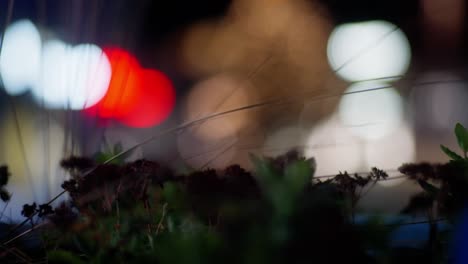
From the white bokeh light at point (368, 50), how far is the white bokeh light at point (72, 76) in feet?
2.50

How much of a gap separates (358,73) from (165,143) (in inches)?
24.8

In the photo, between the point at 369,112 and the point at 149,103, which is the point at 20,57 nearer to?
the point at 149,103

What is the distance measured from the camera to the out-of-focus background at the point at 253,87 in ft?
5.99

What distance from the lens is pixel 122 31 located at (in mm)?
2074

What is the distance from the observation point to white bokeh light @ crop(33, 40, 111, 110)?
1.96 m

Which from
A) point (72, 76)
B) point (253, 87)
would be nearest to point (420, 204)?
point (253, 87)

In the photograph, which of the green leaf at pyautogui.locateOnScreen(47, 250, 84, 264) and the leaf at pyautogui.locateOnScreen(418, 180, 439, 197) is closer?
the green leaf at pyautogui.locateOnScreen(47, 250, 84, 264)

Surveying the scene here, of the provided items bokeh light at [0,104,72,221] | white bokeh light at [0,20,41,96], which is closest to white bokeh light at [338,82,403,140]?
bokeh light at [0,104,72,221]

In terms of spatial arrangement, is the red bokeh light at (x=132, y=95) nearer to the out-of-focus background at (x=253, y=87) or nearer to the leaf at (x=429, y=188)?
the out-of-focus background at (x=253, y=87)

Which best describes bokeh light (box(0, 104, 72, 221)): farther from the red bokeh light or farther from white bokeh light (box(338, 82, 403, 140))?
white bokeh light (box(338, 82, 403, 140))

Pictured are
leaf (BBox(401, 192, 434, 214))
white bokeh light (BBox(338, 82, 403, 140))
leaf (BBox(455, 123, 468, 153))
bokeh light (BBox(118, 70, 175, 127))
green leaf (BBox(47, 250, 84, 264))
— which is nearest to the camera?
green leaf (BBox(47, 250, 84, 264))

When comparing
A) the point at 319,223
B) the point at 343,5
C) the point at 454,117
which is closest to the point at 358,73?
the point at 343,5

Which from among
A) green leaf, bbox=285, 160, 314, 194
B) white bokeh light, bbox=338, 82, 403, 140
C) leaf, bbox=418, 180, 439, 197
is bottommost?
leaf, bbox=418, 180, 439, 197

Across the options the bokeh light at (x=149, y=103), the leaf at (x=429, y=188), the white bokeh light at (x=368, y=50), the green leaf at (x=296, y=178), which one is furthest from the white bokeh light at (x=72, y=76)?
the green leaf at (x=296, y=178)
